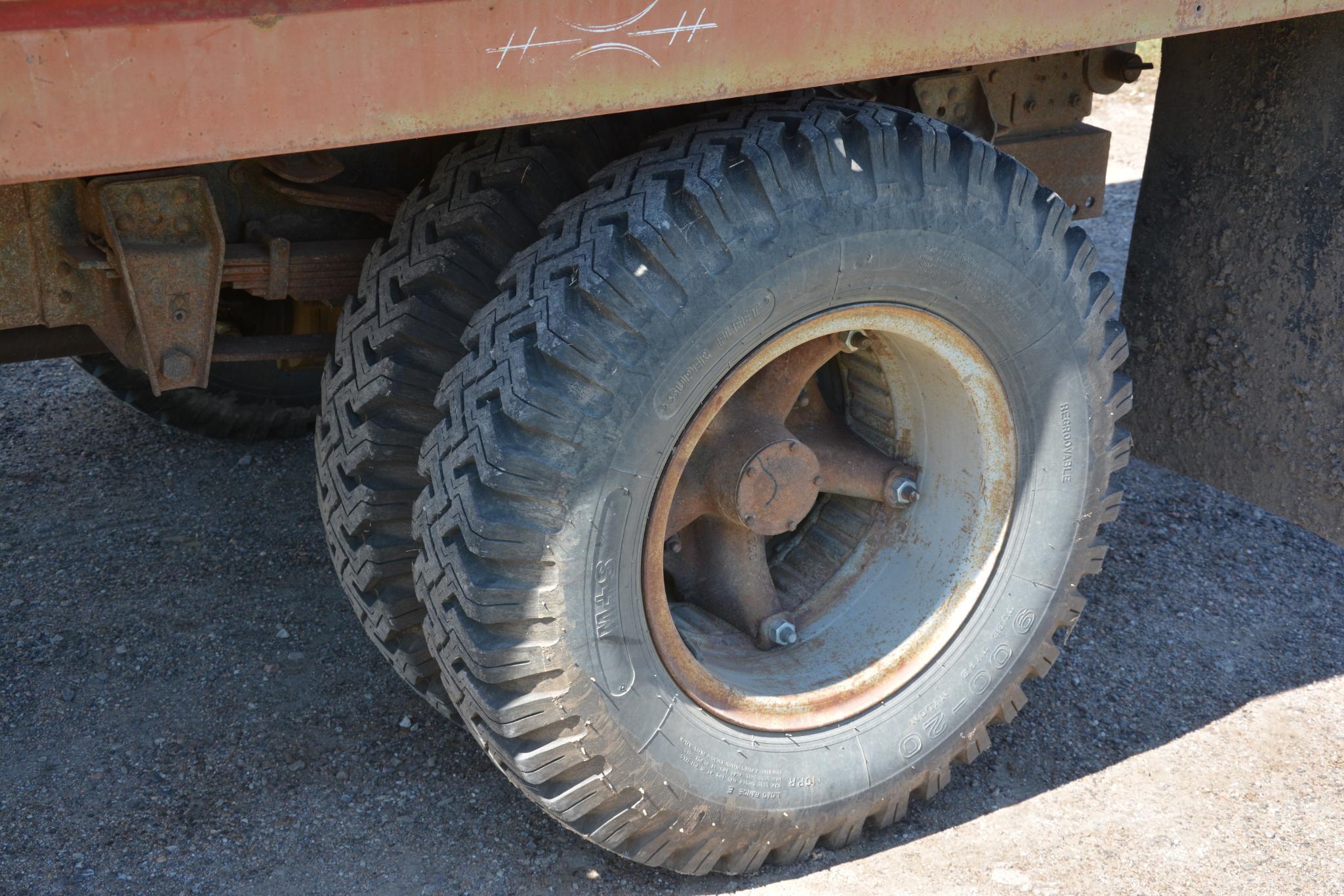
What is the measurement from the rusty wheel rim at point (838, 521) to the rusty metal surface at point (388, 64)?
1.85ft

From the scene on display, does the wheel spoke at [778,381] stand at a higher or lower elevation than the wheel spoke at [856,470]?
higher

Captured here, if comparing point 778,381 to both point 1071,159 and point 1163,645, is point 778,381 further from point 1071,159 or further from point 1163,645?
point 1163,645

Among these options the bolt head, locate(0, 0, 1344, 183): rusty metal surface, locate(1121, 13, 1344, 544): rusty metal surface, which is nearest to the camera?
locate(0, 0, 1344, 183): rusty metal surface

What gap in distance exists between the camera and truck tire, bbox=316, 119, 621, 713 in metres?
2.55

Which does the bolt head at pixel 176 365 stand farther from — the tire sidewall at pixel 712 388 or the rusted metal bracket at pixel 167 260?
the tire sidewall at pixel 712 388

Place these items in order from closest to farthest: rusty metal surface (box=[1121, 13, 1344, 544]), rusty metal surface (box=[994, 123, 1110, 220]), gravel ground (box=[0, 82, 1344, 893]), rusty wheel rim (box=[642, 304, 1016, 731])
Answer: rusty wheel rim (box=[642, 304, 1016, 731]), gravel ground (box=[0, 82, 1344, 893]), rusty metal surface (box=[1121, 13, 1344, 544]), rusty metal surface (box=[994, 123, 1110, 220])

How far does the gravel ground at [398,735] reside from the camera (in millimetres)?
2641

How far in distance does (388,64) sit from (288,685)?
Result: 6.73 ft

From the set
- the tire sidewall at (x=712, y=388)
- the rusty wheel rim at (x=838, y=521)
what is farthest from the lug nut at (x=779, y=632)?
the tire sidewall at (x=712, y=388)

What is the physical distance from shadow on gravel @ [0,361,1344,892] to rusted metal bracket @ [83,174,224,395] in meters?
1.02

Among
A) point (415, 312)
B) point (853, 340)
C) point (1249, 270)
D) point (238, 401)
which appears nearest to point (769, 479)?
point (853, 340)

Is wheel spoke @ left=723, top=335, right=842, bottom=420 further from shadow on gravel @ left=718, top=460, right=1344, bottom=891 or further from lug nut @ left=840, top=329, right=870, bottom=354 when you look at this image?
shadow on gravel @ left=718, top=460, right=1344, bottom=891

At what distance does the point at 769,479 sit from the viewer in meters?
2.56

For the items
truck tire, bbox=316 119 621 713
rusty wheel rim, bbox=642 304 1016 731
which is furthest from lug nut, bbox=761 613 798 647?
truck tire, bbox=316 119 621 713
